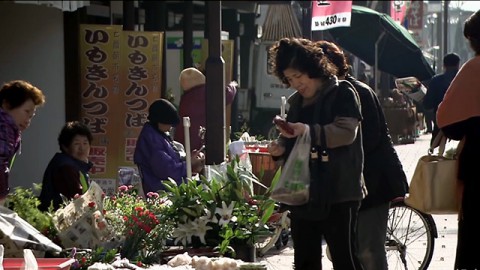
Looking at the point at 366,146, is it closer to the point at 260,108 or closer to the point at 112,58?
the point at 112,58

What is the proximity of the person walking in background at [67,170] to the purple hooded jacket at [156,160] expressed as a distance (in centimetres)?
105

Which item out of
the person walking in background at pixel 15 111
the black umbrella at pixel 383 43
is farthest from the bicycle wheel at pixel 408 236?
the black umbrella at pixel 383 43

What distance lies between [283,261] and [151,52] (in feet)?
9.74

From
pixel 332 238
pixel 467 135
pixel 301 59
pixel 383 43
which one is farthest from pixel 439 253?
pixel 383 43

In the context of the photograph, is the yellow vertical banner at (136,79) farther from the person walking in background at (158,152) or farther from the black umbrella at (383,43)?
the black umbrella at (383,43)

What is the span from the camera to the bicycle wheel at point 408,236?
368 inches

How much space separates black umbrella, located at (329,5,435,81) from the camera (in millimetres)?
24438

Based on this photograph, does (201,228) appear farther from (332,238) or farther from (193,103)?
(193,103)

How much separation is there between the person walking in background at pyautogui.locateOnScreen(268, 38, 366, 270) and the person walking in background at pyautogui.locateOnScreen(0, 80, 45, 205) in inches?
70.0

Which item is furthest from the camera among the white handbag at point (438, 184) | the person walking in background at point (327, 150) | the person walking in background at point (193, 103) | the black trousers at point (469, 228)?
the person walking in background at point (193, 103)

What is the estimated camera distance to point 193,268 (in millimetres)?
6574

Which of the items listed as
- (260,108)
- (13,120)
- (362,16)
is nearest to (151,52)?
(13,120)

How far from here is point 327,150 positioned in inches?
260

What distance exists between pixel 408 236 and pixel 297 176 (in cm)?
315
